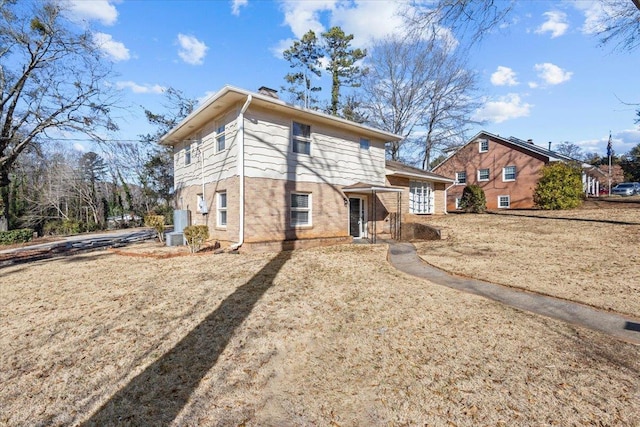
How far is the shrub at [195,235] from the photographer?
1011cm

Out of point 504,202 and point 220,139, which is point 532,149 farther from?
point 220,139

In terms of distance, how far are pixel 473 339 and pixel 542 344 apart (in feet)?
2.62

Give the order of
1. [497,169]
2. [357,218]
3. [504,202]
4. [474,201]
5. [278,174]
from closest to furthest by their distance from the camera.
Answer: [278,174] < [357,218] < [474,201] < [504,202] < [497,169]

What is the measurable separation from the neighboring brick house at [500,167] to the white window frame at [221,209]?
65.3ft

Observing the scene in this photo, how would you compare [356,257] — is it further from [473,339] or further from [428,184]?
[428,184]

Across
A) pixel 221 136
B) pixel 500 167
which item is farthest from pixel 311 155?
pixel 500 167

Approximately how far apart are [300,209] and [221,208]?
299cm

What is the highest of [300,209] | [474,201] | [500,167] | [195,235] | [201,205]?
[500,167]

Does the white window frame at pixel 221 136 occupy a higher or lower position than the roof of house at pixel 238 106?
lower

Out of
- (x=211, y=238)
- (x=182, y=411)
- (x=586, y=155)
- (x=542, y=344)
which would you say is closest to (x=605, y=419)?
(x=542, y=344)

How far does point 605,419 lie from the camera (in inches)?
97.8

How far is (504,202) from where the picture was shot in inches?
1093

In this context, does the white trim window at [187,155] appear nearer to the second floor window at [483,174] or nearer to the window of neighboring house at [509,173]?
the second floor window at [483,174]

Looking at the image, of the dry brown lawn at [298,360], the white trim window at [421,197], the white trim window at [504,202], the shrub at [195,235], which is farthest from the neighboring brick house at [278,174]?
the white trim window at [504,202]
